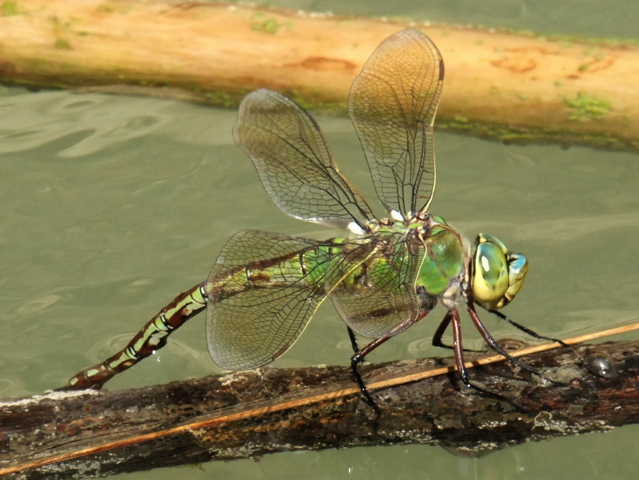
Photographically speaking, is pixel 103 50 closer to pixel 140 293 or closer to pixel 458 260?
pixel 140 293

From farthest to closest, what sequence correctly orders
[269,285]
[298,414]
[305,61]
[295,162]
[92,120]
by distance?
[92,120], [305,61], [295,162], [269,285], [298,414]

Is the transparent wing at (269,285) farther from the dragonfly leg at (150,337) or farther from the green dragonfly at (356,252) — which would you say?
the dragonfly leg at (150,337)

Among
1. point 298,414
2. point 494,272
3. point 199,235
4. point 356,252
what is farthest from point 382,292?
point 199,235

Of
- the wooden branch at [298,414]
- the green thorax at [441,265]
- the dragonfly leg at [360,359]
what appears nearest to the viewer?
the wooden branch at [298,414]

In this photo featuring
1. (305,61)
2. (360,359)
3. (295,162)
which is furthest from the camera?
(305,61)

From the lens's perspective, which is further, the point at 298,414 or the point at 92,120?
the point at 92,120

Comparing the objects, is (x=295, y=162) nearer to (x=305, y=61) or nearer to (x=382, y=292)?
(x=382, y=292)

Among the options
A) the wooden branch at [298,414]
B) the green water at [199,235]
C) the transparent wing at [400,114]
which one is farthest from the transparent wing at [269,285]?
the green water at [199,235]
